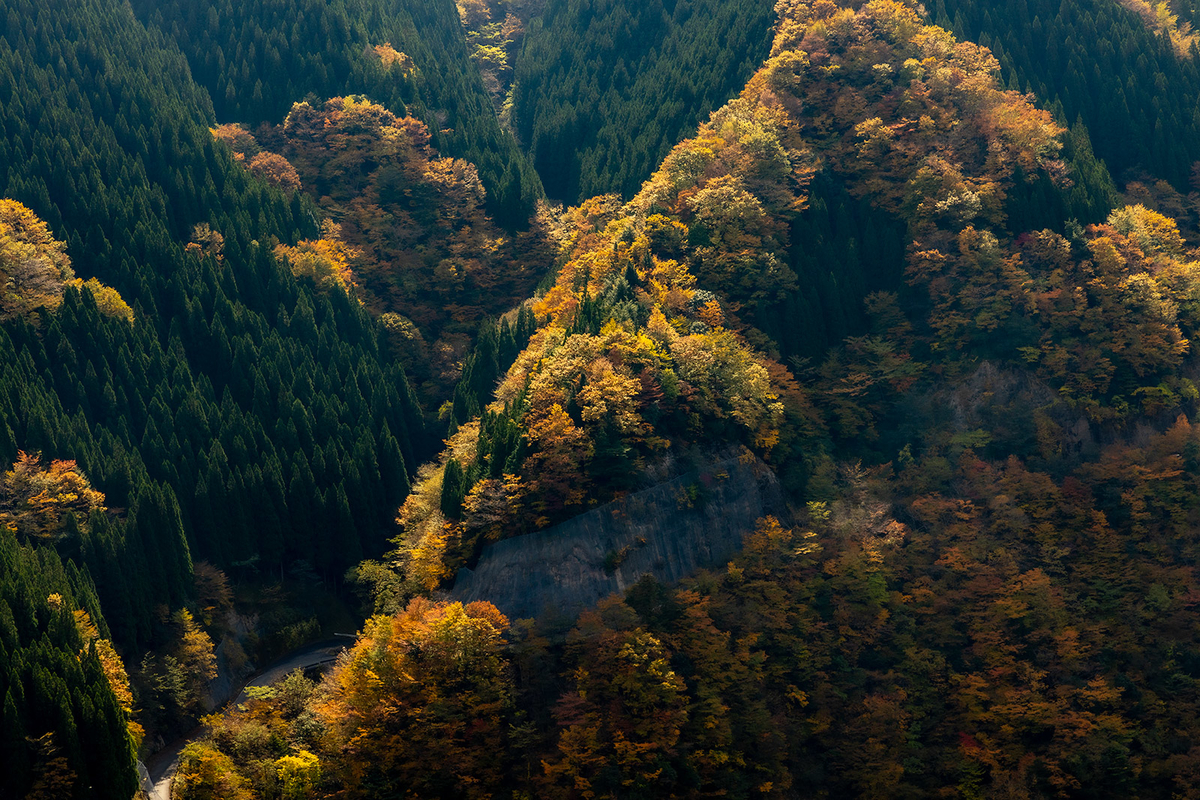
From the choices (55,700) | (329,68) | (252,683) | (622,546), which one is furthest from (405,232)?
(55,700)

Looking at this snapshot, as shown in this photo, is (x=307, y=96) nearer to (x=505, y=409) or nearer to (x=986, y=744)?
(x=505, y=409)

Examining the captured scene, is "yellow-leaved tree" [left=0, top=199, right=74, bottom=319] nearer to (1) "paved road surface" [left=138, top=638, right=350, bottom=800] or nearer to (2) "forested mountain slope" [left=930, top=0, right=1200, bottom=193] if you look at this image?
(1) "paved road surface" [left=138, top=638, right=350, bottom=800]

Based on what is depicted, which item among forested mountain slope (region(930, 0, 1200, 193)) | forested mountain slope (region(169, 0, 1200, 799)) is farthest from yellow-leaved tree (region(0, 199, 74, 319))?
forested mountain slope (region(930, 0, 1200, 193))

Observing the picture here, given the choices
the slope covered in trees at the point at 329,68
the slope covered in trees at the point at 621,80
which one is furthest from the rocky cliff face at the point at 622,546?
the slope covered in trees at the point at 329,68

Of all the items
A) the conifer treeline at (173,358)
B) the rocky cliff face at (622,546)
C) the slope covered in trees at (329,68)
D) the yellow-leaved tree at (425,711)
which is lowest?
the yellow-leaved tree at (425,711)

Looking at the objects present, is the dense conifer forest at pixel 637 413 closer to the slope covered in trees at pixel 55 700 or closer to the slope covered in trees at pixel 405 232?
the slope covered in trees at pixel 55 700

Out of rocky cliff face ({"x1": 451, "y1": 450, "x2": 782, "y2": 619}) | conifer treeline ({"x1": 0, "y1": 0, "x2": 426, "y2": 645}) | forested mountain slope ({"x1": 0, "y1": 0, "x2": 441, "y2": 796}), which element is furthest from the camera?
conifer treeline ({"x1": 0, "y1": 0, "x2": 426, "y2": 645})
